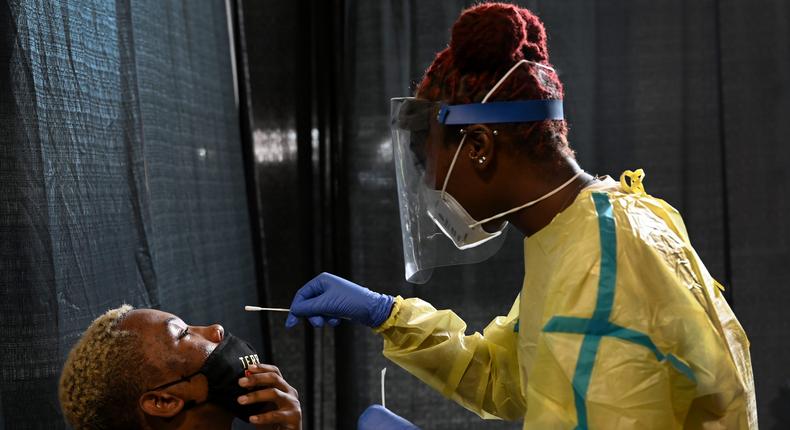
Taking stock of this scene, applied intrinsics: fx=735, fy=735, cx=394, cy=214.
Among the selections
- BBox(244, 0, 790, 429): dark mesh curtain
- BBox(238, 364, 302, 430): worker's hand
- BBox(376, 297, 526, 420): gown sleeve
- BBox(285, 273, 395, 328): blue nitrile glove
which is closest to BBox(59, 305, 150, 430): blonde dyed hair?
BBox(238, 364, 302, 430): worker's hand

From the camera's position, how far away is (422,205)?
139cm

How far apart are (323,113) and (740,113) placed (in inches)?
59.3

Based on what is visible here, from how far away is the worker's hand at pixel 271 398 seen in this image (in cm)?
134

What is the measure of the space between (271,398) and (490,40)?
0.75 meters

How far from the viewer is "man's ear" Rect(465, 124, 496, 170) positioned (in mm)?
1196

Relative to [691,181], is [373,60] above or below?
above

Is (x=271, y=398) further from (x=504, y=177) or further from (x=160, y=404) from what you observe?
(x=504, y=177)

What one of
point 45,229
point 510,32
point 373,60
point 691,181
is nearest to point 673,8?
point 691,181

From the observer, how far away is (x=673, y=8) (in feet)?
8.68

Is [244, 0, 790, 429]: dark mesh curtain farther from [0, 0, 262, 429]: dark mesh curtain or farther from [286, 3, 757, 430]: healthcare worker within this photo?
[286, 3, 757, 430]: healthcare worker

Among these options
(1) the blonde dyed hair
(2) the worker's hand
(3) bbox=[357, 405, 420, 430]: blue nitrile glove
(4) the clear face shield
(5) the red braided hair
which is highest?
(5) the red braided hair

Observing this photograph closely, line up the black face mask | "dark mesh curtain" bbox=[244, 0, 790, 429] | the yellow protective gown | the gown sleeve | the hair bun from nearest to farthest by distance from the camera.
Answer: the yellow protective gown
the hair bun
the black face mask
the gown sleeve
"dark mesh curtain" bbox=[244, 0, 790, 429]

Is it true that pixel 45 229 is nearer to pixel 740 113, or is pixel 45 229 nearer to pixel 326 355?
pixel 326 355

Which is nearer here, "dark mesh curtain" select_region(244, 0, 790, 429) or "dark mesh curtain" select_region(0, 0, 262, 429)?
"dark mesh curtain" select_region(0, 0, 262, 429)
